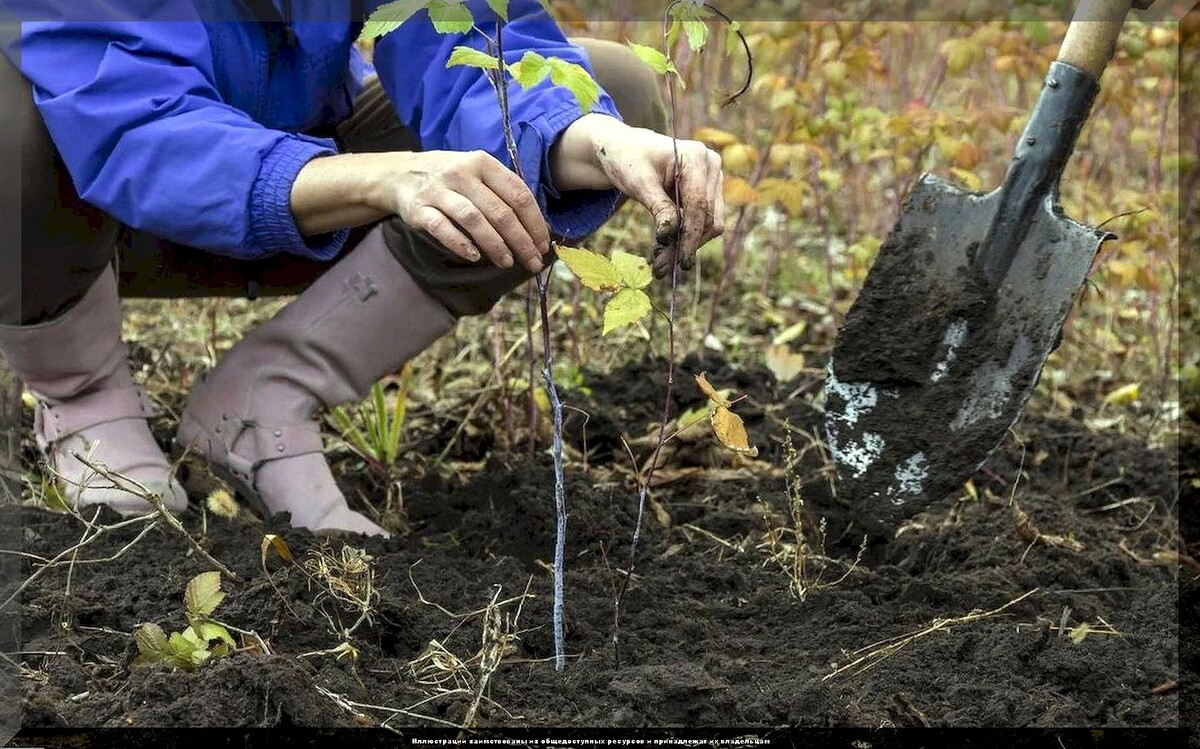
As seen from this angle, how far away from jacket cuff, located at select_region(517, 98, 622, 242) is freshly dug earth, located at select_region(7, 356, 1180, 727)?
0.44 metres

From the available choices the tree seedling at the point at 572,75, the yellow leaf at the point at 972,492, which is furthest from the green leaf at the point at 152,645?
the yellow leaf at the point at 972,492

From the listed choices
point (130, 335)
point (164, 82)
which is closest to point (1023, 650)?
point (164, 82)

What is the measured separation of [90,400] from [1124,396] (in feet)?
7.29

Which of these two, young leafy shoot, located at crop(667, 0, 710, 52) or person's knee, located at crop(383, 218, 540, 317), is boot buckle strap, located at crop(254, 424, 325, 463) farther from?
young leafy shoot, located at crop(667, 0, 710, 52)

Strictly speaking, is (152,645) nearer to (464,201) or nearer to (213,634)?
(213,634)

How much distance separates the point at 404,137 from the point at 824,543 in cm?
108

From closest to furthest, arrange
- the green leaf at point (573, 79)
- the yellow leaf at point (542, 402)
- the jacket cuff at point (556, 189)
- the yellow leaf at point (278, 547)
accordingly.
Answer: the green leaf at point (573, 79) → the yellow leaf at point (278, 547) → the jacket cuff at point (556, 189) → the yellow leaf at point (542, 402)

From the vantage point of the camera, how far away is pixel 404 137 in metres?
2.53

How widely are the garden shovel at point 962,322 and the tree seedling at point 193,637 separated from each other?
1006 mm

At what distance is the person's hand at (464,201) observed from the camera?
1621 millimetres

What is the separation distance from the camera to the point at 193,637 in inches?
66.0

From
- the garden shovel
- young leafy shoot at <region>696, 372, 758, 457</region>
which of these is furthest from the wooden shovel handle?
young leafy shoot at <region>696, 372, 758, 457</region>

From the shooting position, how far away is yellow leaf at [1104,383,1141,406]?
308 cm

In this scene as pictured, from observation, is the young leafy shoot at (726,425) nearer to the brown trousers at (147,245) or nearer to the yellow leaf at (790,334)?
the brown trousers at (147,245)
